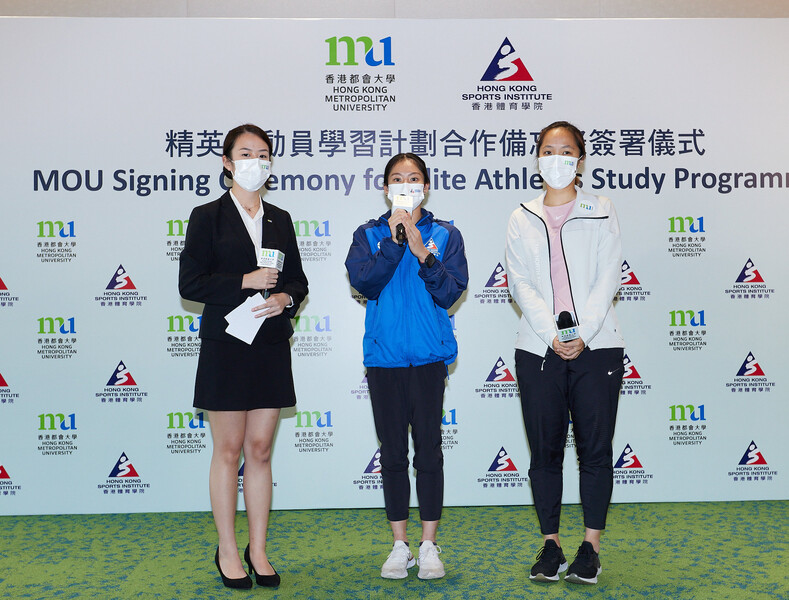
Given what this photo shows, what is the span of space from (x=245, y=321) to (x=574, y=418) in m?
1.26

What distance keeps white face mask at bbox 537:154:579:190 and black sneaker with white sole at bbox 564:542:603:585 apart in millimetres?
1366

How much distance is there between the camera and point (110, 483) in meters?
3.73

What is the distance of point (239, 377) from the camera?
2.51 meters

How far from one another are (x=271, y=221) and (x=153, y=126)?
1.47m

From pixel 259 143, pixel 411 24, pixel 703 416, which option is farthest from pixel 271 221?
pixel 703 416

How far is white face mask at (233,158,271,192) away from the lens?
2.61 meters

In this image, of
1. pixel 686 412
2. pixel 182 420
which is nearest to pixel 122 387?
pixel 182 420

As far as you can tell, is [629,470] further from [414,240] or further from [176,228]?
[176,228]

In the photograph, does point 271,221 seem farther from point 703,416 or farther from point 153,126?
point 703,416

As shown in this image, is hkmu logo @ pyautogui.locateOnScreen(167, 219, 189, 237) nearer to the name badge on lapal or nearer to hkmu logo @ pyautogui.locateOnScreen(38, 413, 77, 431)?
hkmu logo @ pyautogui.locateOnScreen(38, 413, 77, 431)

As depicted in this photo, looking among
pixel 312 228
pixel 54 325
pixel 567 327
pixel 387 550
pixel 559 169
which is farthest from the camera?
pixel 312 228

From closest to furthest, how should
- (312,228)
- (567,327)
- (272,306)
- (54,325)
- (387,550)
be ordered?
(567,327) → (272,306) → (387,550) → (54,325) → (312,228)

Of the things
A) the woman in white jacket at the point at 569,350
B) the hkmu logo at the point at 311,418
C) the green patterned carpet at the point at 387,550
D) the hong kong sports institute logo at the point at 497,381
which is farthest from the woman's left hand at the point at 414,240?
the hkmu logo at the point at 311,418

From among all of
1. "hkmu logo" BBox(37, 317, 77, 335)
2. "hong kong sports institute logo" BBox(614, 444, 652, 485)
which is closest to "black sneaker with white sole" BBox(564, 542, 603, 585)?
"hong kong sports institute logo" BBox(614, 444, 652, 485)
